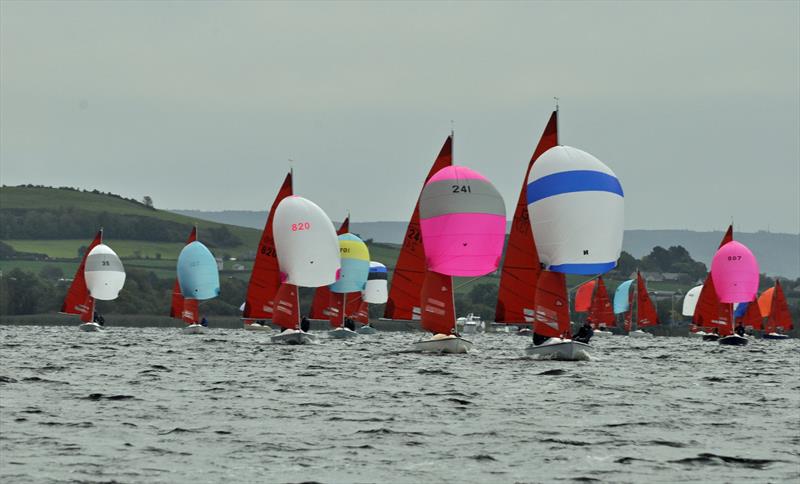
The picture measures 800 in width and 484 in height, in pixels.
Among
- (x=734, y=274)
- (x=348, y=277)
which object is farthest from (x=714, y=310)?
(x=348, y=277)

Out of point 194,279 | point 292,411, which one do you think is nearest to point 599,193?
point 292,411

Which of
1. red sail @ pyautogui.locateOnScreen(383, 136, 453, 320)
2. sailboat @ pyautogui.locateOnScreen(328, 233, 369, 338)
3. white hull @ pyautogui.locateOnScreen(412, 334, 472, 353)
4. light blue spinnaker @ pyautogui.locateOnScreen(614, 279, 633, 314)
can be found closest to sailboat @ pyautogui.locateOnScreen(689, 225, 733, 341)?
sailboat @ pyautogui.locateOnScreen(328, 233, 369, 338)

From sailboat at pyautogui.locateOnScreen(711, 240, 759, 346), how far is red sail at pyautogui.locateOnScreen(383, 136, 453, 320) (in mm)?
33881

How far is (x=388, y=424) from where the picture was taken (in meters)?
27.7

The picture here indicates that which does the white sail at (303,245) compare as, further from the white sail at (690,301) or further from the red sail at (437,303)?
the white sail at (690,301)

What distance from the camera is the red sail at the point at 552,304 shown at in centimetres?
4856

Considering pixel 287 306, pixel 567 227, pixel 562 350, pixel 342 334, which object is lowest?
pixel 342 334

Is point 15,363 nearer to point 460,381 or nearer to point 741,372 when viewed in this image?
point 460,381

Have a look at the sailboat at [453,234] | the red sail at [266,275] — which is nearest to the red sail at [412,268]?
the sailboat at [453,234]

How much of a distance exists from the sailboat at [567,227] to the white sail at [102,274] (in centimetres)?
6034

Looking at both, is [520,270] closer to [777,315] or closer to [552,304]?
[552,304]

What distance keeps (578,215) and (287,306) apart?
2275cm

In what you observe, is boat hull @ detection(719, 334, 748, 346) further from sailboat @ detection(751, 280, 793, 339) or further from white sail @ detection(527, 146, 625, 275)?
sailboat @ detection(751, 280, 793, 339)

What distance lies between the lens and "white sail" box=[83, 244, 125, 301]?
103 meters
